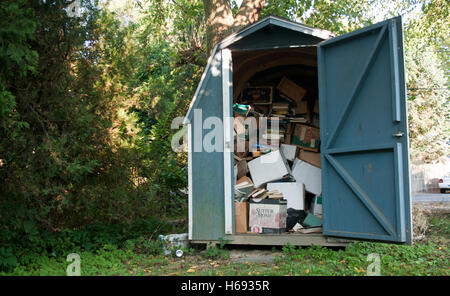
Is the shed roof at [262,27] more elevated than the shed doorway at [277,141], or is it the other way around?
the shed roof at [262,27]

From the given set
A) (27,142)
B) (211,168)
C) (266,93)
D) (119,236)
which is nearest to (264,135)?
(266,93)

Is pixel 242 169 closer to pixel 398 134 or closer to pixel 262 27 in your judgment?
pixel 262 27

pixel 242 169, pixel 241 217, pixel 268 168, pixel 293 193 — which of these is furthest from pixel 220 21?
pixel 241 217

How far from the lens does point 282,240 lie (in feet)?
19.2

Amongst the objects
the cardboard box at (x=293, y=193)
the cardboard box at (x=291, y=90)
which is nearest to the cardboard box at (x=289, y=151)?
the cardboard box at (x=293, y=193)

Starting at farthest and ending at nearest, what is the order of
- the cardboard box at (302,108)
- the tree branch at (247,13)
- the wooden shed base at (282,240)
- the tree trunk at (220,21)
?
1. the tree branch at (247,13)
2. the tree trunk at (220,21)
3. the cardboard box at (302,108)
4. the wooden shed base at (282,240)

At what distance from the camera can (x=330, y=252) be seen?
5477 mm

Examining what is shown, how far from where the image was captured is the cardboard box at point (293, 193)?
667 centimetres

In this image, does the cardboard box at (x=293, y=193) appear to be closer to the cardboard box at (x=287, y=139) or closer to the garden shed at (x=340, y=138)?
the garden shed at (x=340, y=138)

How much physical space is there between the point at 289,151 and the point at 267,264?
265 cm

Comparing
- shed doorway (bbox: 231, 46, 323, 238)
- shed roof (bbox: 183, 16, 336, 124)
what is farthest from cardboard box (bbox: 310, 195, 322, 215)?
shed roof (bbox: 183, 16, 336, 124)

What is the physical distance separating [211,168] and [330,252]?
6.90 ft

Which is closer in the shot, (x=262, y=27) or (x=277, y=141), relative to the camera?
(x=262, y=27)

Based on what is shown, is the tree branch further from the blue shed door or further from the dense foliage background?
the blue shed door
